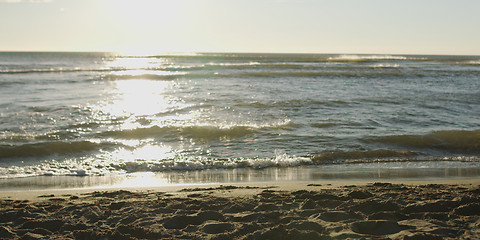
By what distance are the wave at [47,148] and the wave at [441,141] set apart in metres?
6.11

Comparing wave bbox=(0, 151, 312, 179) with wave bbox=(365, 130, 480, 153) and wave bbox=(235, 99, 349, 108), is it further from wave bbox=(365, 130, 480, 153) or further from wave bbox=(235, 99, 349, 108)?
wave bbox=(235, 99, 349, 108)

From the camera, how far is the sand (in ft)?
12.7

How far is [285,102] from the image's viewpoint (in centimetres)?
1459

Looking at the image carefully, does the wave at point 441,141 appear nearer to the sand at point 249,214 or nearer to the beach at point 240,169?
the beach at point 240,169

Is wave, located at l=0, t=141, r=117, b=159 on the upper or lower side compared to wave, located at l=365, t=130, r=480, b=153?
upper

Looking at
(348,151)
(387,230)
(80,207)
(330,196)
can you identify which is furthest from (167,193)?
(348,151)

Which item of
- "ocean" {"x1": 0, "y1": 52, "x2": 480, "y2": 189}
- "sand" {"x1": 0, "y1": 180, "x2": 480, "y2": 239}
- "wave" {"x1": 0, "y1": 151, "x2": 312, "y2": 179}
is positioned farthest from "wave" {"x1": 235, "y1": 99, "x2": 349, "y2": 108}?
"sand" {"x1": 0, "y1": 180, "x2": 480, "y2": 239}

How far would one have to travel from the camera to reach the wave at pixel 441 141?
886 cm

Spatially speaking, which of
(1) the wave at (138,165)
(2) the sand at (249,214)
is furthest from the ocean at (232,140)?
(2) the sand at (249,214)

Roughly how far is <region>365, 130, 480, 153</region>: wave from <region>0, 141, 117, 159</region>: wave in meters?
6.11

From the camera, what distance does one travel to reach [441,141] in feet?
30.1

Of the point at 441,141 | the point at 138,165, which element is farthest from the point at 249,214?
the point at 441,141

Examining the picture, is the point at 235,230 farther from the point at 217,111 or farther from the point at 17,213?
the point at 217,111

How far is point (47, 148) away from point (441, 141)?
8.59m
